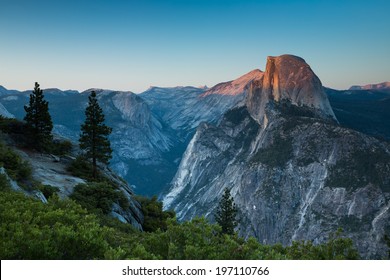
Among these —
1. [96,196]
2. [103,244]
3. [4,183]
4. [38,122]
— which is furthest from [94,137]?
[103,244]

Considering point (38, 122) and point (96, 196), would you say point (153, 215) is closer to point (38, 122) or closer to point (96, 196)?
point (96, 196)

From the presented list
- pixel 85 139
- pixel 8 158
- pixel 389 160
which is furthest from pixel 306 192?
pixel 8 158

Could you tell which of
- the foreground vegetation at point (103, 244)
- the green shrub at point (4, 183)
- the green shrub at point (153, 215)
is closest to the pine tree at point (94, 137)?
the green shrub at point (153, 215)

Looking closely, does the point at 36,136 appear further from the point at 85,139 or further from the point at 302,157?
the point at 302,157

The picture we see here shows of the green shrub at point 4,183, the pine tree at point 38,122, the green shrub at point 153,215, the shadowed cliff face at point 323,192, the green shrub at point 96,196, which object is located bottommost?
the shadowed cliff face at point 323,192

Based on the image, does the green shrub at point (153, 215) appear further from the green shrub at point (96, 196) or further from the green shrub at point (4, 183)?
the green shrub at point (4, 183)

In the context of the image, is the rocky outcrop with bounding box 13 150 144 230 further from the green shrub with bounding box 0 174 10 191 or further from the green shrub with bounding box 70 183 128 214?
the green shrub with bounding box 0 174 10 191

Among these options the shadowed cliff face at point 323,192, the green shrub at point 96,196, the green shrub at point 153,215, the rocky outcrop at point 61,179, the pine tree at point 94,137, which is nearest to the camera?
the green shrub at point 96,196

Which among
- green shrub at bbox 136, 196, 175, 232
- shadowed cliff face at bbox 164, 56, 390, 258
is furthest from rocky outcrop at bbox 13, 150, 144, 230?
shadowed cliff face at bbox 164, 56, 390, 258
